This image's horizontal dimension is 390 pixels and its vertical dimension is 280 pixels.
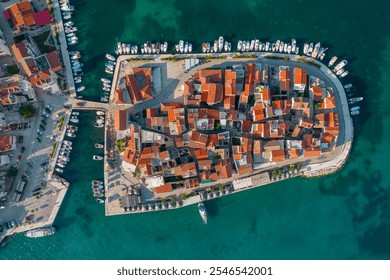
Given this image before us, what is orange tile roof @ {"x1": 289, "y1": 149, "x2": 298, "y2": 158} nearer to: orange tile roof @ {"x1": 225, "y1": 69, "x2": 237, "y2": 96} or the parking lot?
orange tile roof @ {"x1": 225, "y1": 69, "x2": 237, "y2": 96}

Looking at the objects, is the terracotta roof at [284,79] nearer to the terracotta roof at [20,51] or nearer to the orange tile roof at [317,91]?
the orange tile roof at [317,91]

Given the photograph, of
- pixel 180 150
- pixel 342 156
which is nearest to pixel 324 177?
pixel 342 156

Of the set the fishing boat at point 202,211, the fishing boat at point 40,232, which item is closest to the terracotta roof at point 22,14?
the fishing boat at point 40,232

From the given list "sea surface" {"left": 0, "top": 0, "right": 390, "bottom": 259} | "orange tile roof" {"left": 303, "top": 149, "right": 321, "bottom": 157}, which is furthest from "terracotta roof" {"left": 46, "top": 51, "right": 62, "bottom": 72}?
"orange tile roof" {"left": 303, "top": 149, "right": 321, "bottom": 157}

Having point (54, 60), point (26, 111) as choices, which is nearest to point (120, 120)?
point (54, 60)

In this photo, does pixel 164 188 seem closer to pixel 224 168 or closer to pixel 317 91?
pixel 224 168

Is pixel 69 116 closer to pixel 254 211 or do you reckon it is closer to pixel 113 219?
pixel 113 219
